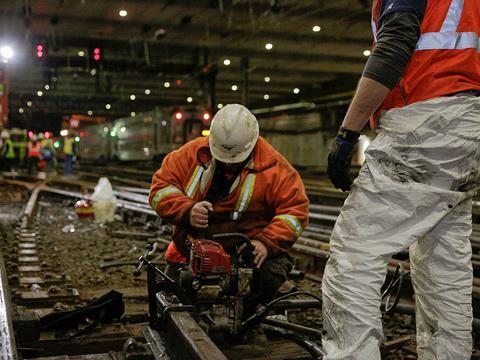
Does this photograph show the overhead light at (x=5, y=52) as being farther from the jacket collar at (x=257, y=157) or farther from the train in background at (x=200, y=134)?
the jacket collar at (x=257, y=157)

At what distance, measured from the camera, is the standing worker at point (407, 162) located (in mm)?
2318

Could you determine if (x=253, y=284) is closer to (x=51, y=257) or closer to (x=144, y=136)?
(x=51, y=257)

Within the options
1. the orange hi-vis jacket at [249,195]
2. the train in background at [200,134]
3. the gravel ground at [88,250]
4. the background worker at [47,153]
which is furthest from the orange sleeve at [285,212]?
the background worker at [47,153]

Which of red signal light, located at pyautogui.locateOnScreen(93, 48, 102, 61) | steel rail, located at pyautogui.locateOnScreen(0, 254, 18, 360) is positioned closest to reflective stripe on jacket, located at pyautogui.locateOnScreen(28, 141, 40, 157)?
red signal light, located at pyautogui.locateOnScreen(93, 48, 102, 61)

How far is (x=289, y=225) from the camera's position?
3.45 meters

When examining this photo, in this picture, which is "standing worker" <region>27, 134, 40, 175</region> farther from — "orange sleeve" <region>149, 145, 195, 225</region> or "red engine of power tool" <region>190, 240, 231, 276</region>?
"red engine of power tool" <region>190, 240, 231, 276</region>

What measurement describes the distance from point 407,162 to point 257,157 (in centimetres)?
144

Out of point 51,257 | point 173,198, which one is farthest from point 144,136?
point 173,198

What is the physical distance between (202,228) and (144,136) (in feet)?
94.8

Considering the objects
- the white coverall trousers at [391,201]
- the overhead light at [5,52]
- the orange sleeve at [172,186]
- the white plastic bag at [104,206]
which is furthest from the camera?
the overhead light at [5,52]

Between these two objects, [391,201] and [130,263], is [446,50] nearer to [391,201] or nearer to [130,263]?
[391,201]

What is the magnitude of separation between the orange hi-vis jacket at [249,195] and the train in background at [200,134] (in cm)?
2276

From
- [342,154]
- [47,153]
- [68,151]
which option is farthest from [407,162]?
[47,153]

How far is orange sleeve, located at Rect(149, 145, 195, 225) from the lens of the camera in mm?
3527
